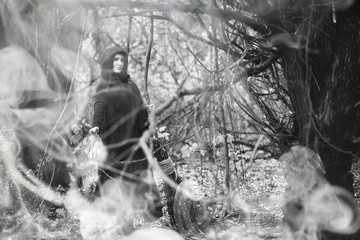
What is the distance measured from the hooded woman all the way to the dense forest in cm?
16

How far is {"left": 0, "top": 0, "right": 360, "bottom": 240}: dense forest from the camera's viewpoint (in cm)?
327

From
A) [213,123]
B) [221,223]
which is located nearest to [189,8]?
[213,123]

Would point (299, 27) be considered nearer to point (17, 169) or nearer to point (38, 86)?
point (38, 86)

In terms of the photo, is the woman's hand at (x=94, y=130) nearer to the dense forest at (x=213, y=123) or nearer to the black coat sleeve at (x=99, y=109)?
the black coat sleeve at (x=99, y=109)

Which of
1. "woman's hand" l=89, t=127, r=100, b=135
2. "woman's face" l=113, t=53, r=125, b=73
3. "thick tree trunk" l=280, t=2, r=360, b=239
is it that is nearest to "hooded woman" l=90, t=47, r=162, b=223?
"woman's face" l=113, t=53, r=125, b=73

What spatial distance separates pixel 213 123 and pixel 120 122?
1.64 metres

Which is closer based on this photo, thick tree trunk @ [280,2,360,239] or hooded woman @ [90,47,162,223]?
thick tree trunk @ [280,2,360,239]

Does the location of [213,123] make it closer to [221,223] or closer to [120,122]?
[120,122]

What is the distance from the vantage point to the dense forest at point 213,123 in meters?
3.27

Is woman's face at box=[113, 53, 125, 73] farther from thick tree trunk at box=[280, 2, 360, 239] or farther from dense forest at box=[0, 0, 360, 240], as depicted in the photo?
thick tree trunk at box=[280, 2, 360, 239]

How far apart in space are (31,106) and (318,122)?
4.27m

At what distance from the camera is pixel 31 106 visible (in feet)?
20.7

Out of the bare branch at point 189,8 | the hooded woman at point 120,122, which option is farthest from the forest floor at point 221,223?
the bare branch at point 189,8

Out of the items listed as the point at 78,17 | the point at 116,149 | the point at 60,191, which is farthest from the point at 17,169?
the point at 78,17
